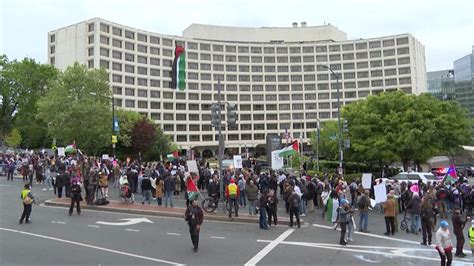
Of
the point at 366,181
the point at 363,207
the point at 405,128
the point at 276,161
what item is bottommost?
the point at 363,207

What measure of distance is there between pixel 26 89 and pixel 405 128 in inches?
2276

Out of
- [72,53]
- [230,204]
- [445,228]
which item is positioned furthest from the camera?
[72,53]

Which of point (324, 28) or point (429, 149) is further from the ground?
point (324, 28)

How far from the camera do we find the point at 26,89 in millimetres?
69812

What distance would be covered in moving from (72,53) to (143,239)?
84.2 m

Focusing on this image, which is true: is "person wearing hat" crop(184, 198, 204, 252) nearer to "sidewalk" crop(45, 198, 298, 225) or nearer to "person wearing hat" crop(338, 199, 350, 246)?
"person wearing hat" crop(338, 199, 350, 246)

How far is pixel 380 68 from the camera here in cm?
11300

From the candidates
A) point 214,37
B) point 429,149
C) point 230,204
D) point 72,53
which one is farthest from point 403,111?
point 214,37

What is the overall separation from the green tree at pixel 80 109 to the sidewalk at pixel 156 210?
2383 cm

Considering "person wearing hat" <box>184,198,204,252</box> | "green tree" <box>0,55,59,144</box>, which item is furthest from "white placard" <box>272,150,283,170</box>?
"green tree" <box>0,55,59,144</box>

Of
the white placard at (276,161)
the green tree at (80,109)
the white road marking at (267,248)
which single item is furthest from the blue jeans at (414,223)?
the green tree at (80,109)

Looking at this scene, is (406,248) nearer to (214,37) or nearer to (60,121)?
(60,121)

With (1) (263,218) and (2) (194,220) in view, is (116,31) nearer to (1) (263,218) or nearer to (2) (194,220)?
(1) (263,218)

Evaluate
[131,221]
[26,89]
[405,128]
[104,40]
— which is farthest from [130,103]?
[131,221]
